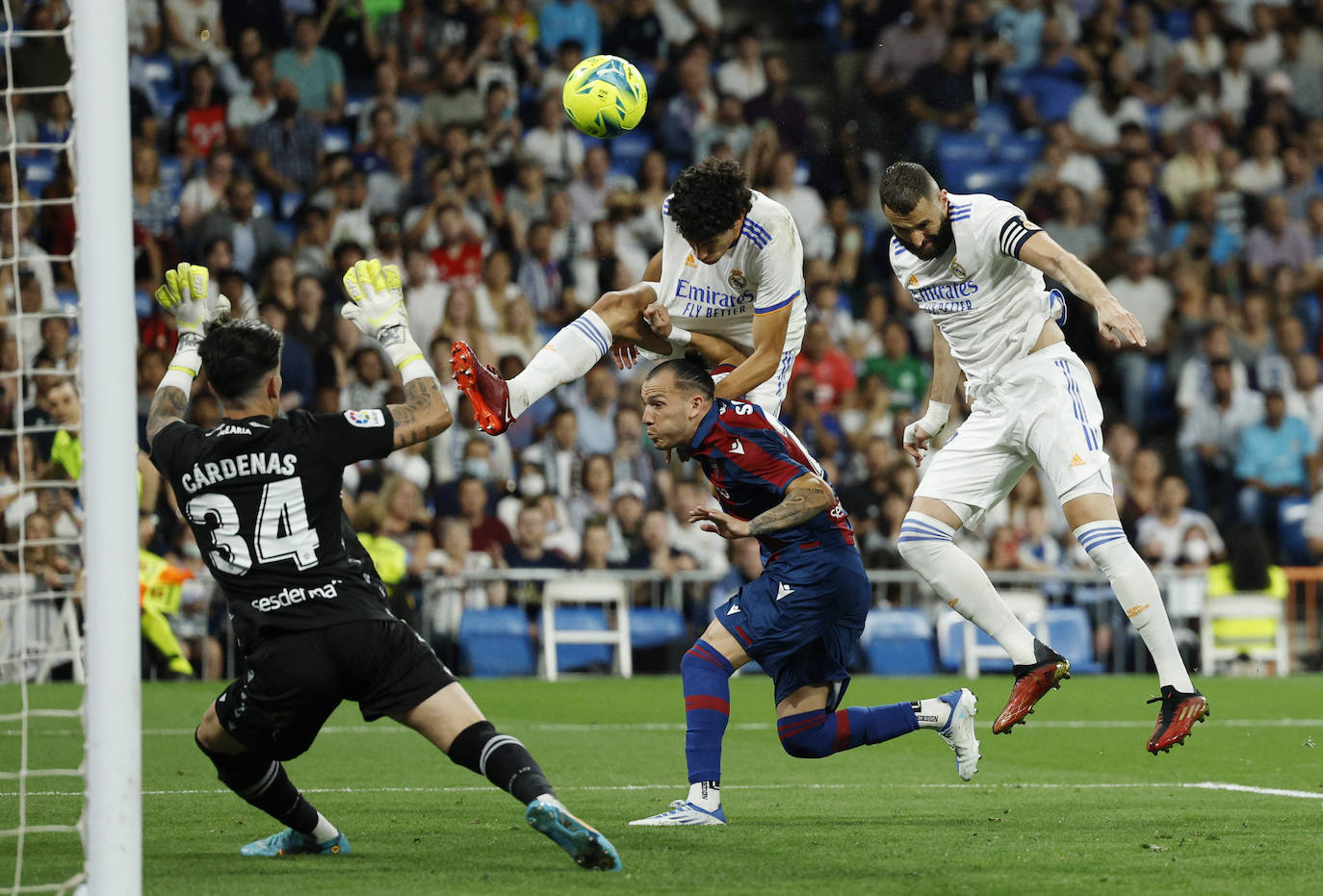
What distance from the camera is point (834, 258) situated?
61.0 feet

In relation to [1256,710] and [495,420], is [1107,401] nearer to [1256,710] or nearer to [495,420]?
[1256,710]

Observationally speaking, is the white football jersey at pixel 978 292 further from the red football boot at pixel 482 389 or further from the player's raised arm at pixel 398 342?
the player's raised arm at pixel 398 342

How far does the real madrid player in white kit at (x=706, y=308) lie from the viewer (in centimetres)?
747

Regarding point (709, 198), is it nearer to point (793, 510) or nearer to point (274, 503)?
point (793, 510)

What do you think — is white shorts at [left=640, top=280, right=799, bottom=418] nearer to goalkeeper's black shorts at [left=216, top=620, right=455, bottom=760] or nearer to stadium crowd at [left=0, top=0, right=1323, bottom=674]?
goalkeeper's black shorts at [left=216, top=620, right=455, bottom=760]

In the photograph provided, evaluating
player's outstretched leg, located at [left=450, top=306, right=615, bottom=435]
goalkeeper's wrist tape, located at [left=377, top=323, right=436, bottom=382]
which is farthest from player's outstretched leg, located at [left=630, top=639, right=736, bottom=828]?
goalkeeper's wrist tape, located at [left=377, top=323, right=436, bottom=382]

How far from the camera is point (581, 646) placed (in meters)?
15.3

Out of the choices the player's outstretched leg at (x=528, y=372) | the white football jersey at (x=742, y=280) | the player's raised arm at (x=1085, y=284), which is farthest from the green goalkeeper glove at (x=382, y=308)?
the player's raised arm at (x=1085, y=284)

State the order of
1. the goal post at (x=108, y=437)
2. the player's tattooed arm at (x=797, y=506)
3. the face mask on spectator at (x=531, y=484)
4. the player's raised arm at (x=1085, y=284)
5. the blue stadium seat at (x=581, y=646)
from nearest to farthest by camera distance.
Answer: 1. the goal post at (x=108, y=437)
2. the player's tattooed arm at (x=797, y=506)
3. the player's raised arm at (x=1085, y=284)
4. the blue stadium seat at (x=581, y=646)
5. the face mask on spectator at (x=531, y=484)

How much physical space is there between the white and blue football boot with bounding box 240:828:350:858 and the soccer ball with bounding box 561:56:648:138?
365cm

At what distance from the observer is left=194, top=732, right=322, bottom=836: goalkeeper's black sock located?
5660mm

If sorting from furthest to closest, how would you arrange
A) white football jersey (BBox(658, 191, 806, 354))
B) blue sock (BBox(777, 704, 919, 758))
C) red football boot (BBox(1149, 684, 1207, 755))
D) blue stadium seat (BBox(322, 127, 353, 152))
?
blue stadium seat (BBox(322, 127, 353, 152)) → white football jersey (BBox(658, 191, 806, 354)) → red football boot (BBox(1149, 684, 1207, 755)) → blue sock (BBox(777, 704, 919, 758))

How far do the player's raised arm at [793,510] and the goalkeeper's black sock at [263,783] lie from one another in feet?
5.68

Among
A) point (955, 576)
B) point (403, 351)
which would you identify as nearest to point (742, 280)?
point (955, 576)
